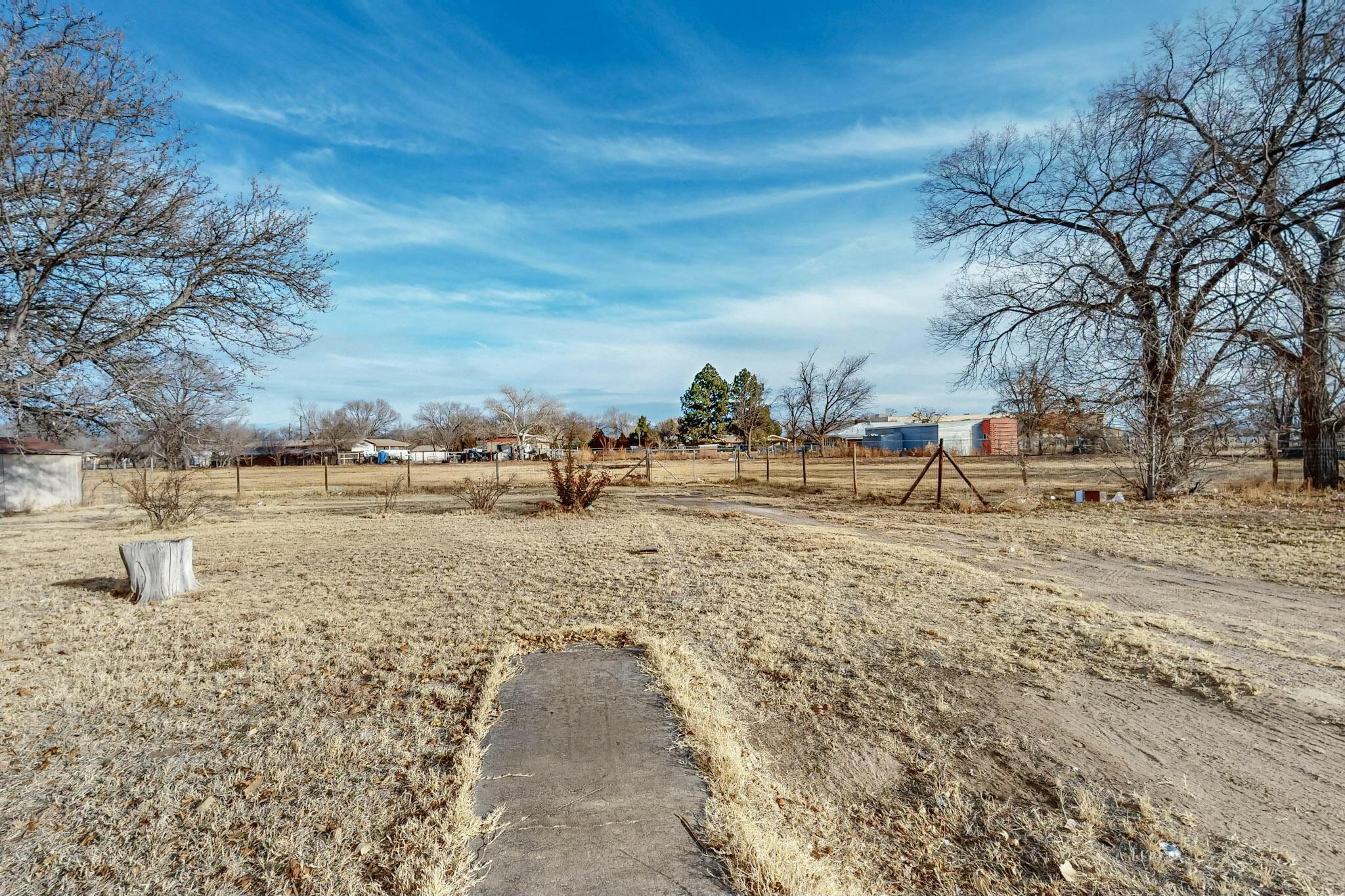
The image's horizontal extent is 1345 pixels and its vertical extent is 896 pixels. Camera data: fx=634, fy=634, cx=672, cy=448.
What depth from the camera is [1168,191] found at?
44.4 feet

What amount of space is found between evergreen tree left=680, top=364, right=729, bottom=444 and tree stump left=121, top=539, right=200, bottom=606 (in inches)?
2420

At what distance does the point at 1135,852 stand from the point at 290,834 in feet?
11.1

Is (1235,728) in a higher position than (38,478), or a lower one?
lower

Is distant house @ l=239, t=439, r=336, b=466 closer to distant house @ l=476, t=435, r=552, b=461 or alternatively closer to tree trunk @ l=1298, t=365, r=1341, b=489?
distant house @ l=476, t=435, r=552, b=461

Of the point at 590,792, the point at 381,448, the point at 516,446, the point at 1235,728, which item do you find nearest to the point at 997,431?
the point at 516,446

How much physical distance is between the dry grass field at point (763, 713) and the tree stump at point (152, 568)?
10.4 inches

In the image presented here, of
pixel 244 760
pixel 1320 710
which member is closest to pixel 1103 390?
pixel 1320 710

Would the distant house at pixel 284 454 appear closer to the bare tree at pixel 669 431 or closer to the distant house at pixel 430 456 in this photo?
the distant house at pixel 430 456

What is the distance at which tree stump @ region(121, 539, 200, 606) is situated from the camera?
682cm

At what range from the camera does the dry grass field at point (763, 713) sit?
8.09 feet

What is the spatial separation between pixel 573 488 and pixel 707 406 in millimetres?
54822

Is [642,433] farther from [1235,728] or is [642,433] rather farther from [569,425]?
[1235,728]

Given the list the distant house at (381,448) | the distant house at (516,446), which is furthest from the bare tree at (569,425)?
the distant house at (381,448)

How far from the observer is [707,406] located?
68.9 m
